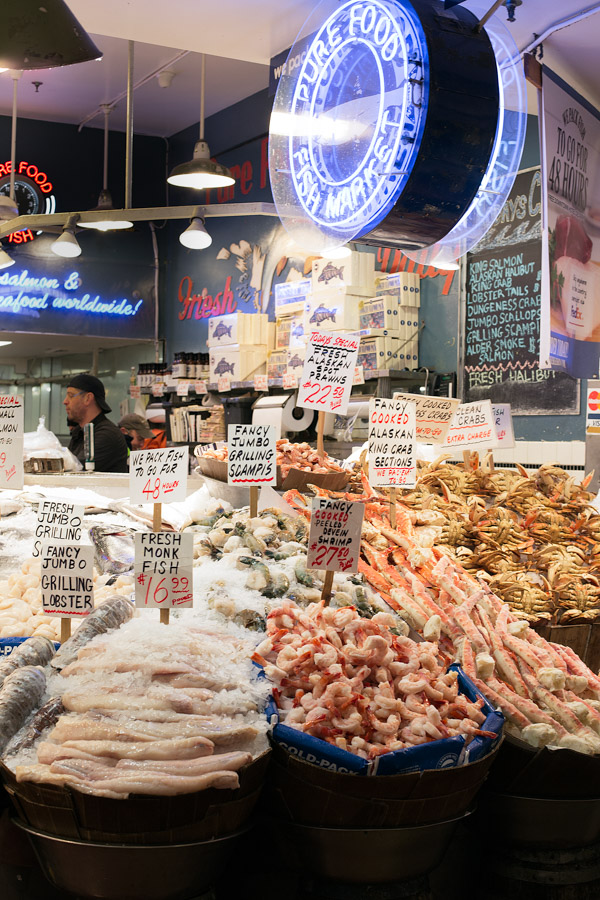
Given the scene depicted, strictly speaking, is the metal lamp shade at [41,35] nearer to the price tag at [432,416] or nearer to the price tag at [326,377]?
the price tag at [326,377]

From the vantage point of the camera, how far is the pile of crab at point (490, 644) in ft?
7.57

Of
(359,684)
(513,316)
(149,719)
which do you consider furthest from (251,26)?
(149,719)

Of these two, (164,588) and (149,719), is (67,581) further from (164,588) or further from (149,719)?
(149,719)

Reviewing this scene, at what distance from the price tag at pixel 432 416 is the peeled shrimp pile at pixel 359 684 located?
5.40 ft

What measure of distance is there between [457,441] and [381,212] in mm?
2019

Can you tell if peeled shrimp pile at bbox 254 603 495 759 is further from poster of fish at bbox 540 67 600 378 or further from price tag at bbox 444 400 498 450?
price tag at bbox 444 400 498 450

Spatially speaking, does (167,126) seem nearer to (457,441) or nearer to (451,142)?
(457,441)

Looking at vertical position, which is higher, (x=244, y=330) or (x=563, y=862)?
(x=244, y=330)

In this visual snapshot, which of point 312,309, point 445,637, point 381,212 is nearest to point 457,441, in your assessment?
point 445,637

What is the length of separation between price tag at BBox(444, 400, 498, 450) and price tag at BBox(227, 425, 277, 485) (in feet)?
5.02

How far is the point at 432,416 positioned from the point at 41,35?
2501mm

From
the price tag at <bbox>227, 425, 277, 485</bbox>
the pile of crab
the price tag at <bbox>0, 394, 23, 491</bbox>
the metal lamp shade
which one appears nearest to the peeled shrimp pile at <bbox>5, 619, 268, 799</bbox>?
the pile of crab

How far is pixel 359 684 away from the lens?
6.95 ft

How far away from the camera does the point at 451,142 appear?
92.7 inches
